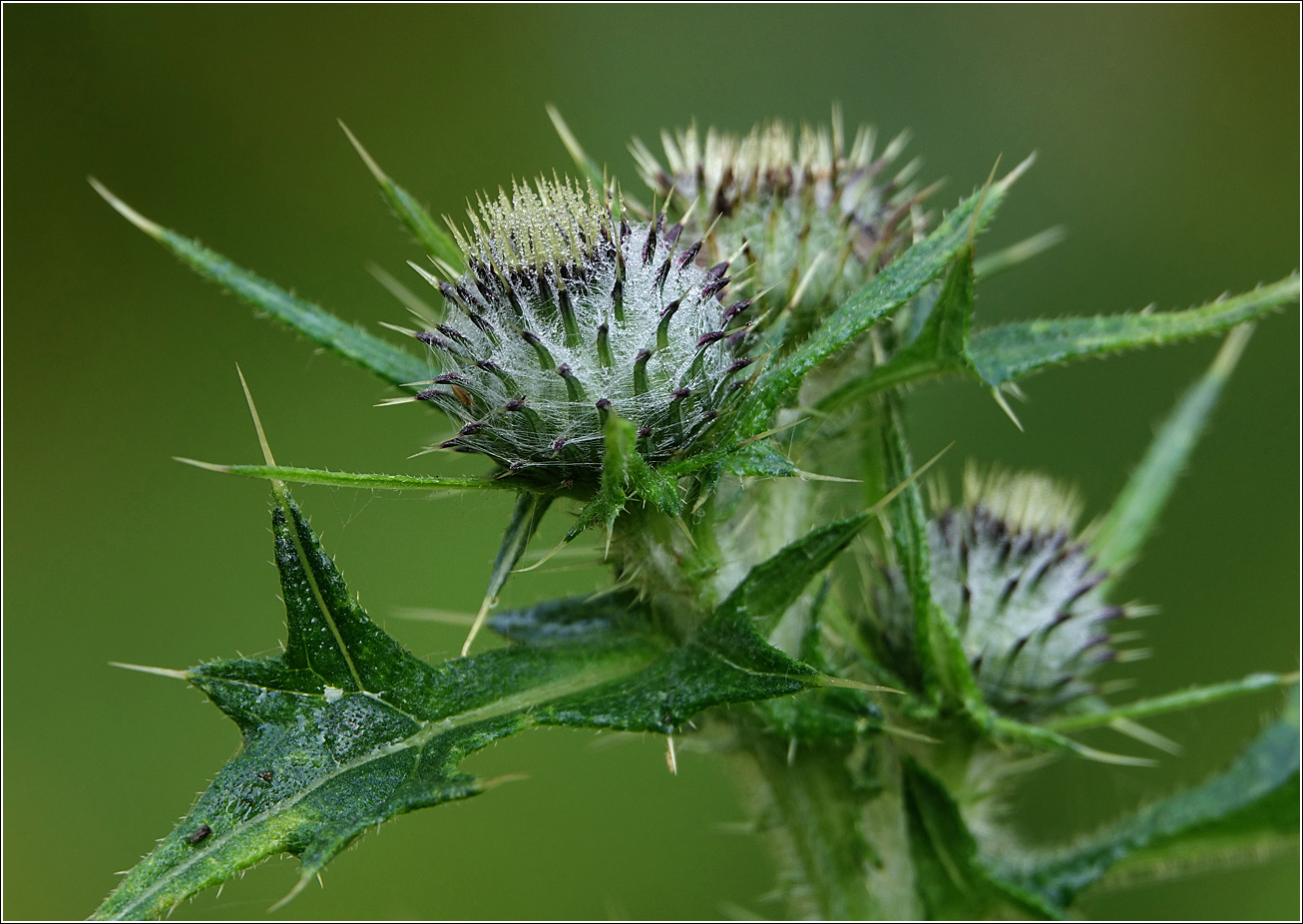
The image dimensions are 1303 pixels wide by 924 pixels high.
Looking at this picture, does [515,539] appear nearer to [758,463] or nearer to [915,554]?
[758,463]

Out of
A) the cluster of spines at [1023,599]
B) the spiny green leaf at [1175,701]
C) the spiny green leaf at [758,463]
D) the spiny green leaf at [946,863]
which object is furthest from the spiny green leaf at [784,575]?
the spiny green leaf at [1175,701]

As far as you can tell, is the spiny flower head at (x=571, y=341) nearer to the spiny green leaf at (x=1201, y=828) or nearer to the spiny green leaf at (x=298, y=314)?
the spiny green leaf at (x=298, y=314)

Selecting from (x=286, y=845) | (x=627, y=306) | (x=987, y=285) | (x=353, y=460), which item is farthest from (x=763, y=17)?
(x=286, y=845)

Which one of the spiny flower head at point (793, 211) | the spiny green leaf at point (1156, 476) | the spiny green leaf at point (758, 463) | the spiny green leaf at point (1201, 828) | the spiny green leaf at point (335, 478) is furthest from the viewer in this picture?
the spiny green leaf at point (1156, 476)

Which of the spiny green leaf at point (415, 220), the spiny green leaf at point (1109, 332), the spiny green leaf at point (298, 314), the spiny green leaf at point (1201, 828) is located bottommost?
the spiny green leaf at point (1201, 828)

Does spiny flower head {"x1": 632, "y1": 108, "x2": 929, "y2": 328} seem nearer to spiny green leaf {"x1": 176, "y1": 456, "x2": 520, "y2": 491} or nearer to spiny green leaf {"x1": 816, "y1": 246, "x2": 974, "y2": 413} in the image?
spiny green leaf {"x1": 816, "y1": 246, "x2": 974, "y2": 413}

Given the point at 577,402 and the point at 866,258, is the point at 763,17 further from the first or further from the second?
the point at 577,402
